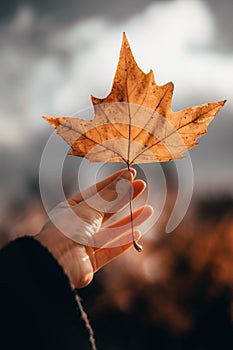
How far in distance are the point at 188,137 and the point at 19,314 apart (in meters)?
0.79

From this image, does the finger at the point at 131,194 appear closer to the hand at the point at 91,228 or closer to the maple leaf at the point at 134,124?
the hand at the point at 91,228

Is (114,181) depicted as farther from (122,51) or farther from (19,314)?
(19,314)

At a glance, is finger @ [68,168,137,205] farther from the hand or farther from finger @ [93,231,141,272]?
finger @ [93,231,141,272]

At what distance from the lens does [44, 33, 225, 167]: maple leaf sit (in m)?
1.38

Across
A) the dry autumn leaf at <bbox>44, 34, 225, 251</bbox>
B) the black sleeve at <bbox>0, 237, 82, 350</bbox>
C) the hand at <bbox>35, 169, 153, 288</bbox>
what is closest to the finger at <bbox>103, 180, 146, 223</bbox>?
the hand at <bbox>35, 169, 153, 288</bbox>

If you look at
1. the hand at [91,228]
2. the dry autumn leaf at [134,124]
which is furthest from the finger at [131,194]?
the dry autumn leaf at [134,124]

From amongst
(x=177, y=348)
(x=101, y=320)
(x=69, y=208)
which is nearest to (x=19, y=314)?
(x=69, y=208)

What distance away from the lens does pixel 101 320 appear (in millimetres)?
6434

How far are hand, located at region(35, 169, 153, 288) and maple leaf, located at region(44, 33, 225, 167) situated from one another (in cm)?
14

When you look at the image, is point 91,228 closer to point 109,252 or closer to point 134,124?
→ point 109,252

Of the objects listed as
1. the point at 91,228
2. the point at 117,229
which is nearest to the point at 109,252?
the point at 117,229

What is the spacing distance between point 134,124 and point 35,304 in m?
0.68

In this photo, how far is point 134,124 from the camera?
4.77 feet

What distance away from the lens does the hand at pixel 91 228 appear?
1.54 metres
